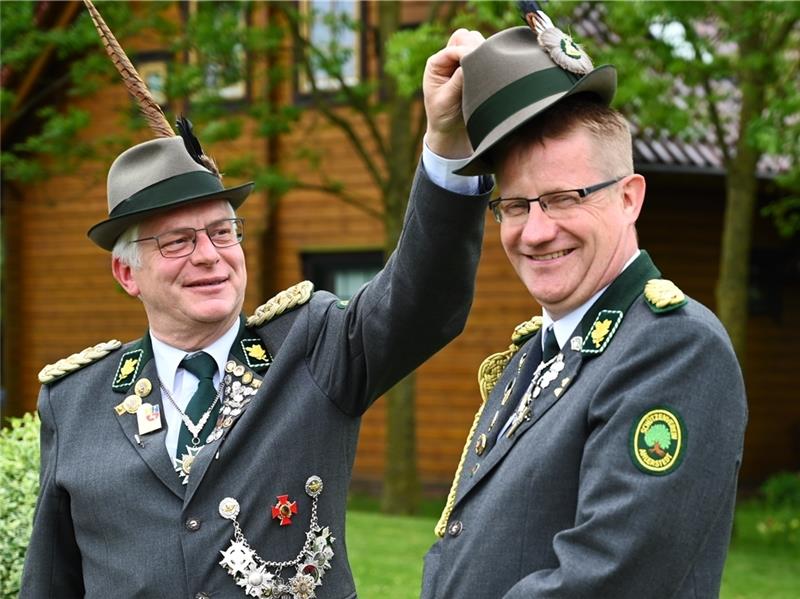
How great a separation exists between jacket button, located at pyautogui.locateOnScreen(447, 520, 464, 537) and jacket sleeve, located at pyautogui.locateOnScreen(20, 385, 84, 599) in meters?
1.27

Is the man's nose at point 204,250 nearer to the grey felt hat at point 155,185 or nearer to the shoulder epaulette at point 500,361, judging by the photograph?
the grey felt hat at point 155,185

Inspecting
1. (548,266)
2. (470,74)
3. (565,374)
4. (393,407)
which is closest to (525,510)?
(565,374)

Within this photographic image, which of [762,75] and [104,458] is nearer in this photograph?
[104,458]

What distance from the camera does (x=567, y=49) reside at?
2.38 m

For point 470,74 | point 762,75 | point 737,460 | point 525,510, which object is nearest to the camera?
point 737,460

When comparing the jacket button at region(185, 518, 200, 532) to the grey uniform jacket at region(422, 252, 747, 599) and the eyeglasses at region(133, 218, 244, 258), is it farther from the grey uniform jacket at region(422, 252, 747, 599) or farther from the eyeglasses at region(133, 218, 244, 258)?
the grey uniform jacket at region(422, 252, 747, 599)

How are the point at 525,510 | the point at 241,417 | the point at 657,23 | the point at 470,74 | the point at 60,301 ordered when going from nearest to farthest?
the point at 525,510, the point at 470,74, the point at 241,417, the point at 657,23, the point at 60,301

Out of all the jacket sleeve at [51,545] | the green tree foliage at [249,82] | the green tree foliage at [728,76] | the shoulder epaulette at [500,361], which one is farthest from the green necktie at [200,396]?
the green tree foliage at [249,82]

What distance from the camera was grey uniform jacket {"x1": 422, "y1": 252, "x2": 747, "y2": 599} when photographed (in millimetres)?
2008

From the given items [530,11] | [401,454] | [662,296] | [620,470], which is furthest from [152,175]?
[401,454]

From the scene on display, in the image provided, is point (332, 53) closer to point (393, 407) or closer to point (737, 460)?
point (393, 407)

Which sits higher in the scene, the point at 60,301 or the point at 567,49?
the point at 567,49

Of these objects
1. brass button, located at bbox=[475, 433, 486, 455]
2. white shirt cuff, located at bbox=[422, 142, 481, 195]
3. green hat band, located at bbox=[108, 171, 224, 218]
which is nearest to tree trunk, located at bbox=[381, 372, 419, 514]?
green hat band, located at bbox=[108, 171, 224, 218]

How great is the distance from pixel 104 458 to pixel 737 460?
5.74 feet
